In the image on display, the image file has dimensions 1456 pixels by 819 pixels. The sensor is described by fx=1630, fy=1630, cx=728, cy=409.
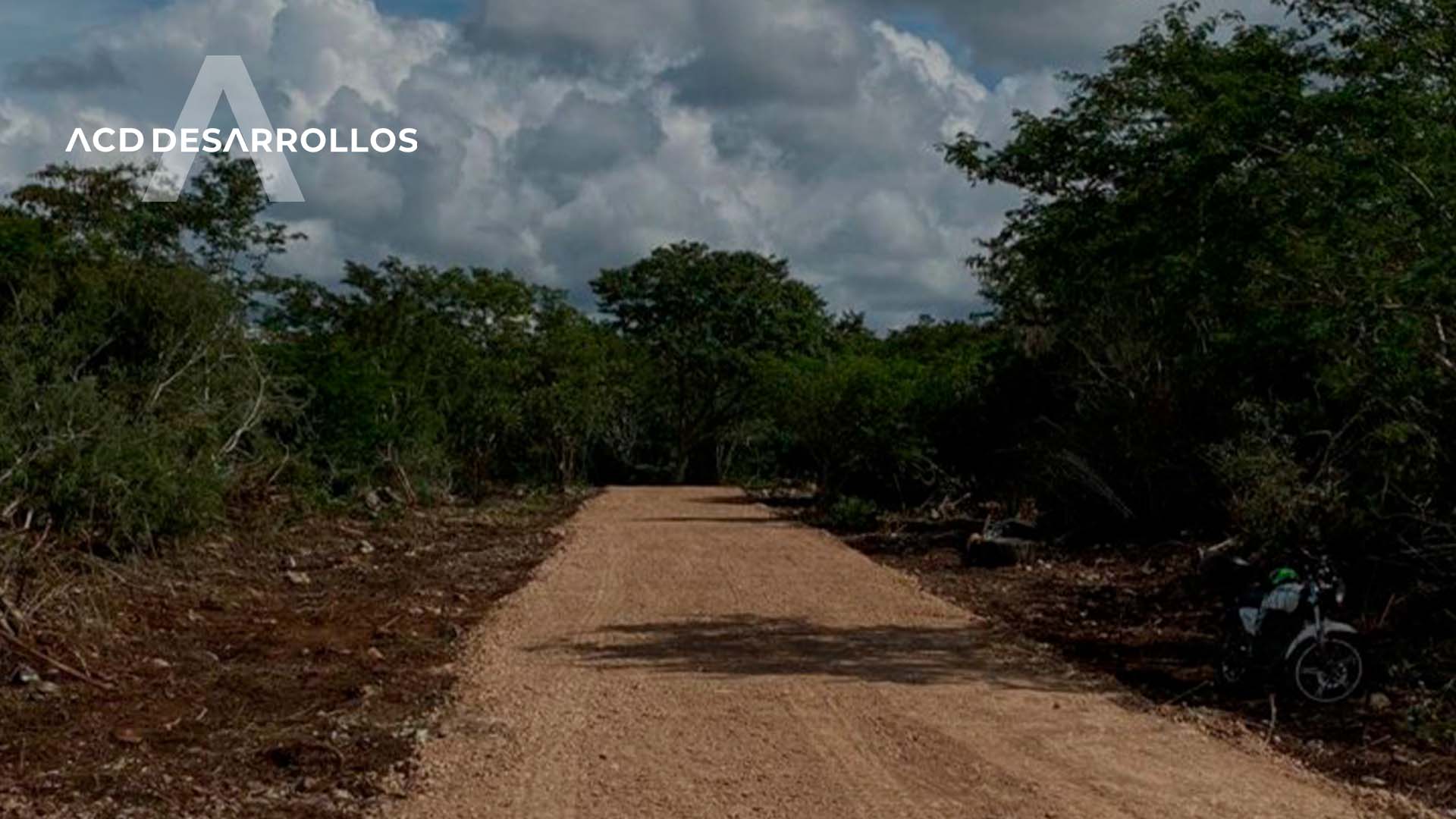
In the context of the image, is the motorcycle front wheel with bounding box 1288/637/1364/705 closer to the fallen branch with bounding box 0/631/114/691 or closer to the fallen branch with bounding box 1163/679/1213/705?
the fallen branch with bounding box 1163/679/1213/705

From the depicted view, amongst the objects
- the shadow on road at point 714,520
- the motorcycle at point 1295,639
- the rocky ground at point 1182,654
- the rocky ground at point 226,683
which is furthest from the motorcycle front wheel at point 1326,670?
the shadow on road at point 714,520

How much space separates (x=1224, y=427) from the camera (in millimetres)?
19453

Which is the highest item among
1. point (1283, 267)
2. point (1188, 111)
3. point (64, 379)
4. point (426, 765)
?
point (1188, 111)

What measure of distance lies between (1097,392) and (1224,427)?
3503 millimetres

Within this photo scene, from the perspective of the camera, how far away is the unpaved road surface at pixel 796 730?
778 cm

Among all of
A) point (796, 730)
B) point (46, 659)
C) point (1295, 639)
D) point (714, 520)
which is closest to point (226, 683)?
point (46, 659)

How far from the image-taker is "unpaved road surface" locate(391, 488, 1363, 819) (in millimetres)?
7781

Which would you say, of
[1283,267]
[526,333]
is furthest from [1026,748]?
[526,333]

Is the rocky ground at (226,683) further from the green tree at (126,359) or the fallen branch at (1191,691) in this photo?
the fallen branch at (1191,691)

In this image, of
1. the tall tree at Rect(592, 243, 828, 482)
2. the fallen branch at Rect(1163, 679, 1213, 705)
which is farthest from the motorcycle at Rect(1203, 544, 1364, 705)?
the tall tree at Rect(592, 243, 828, 482)

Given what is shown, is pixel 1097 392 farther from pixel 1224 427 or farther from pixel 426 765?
pixel 426 765

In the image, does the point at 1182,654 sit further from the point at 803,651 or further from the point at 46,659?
the point at 46,659

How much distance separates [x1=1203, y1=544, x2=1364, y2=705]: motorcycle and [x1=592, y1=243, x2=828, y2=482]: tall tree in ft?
133

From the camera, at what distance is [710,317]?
52.9m
